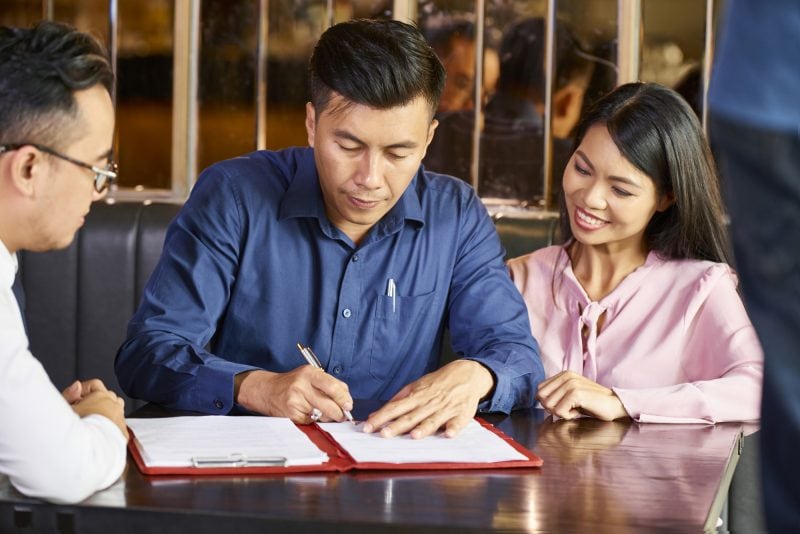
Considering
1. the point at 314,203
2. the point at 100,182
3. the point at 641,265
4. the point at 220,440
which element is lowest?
the point at 220,440

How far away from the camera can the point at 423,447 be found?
5.63ft

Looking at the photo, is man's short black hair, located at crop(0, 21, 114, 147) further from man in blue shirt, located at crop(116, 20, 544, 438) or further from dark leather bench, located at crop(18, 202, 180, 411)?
dark leather bench, located at crop(18, 202, 180, 411)

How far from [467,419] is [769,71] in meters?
1.20

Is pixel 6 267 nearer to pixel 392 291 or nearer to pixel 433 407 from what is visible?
pixel 433 407

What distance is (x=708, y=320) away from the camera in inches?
97.6

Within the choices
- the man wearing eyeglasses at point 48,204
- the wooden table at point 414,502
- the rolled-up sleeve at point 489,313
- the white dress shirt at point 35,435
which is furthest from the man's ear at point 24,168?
the rolled-up sleeve at point 489,313

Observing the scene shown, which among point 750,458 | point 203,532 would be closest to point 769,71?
point 203,532

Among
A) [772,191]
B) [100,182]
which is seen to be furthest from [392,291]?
[772,191]

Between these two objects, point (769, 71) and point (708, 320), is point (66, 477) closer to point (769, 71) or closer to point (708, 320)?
point (769, 71)

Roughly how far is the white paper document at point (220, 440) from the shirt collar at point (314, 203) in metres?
0.67

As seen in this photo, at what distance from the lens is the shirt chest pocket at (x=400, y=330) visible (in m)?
2.46

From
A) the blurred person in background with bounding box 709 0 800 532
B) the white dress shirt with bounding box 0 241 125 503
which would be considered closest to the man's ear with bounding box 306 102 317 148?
the white dress shirt with bounding box 0 241 125 503

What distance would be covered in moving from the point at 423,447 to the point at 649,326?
3.24 ft

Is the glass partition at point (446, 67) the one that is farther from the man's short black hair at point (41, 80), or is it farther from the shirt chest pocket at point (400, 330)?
the man's short black hair at point (41, 80)
